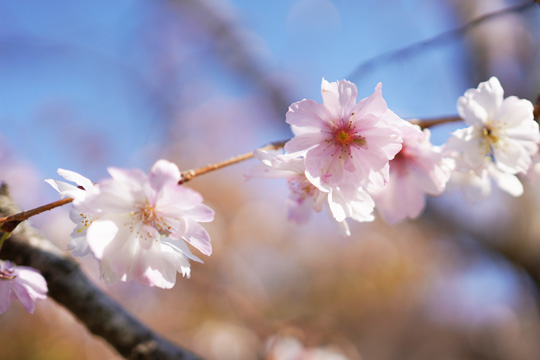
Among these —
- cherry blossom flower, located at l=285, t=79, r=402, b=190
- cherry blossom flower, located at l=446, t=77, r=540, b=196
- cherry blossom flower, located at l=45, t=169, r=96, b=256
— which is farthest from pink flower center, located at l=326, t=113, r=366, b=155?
cherry blossom flower, located at l=45, t=169, r=96, b=256

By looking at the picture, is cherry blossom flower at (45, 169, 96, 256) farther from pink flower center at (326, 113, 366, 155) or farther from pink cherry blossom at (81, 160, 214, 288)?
pink flower center at (326, 113, 366, 155)

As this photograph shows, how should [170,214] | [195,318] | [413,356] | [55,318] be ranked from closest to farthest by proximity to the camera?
[170,214]
[55,318]
[195,318]
[413,356]

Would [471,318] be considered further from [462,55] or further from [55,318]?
[55,318]

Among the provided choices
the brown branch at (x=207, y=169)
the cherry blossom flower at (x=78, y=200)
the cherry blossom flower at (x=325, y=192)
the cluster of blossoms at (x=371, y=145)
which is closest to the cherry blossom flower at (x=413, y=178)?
the cluster of blossoms at (x=371, y=145)

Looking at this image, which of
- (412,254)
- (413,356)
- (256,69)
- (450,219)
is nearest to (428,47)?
(450,219)

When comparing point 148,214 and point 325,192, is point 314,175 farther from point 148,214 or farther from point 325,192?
point 148,214

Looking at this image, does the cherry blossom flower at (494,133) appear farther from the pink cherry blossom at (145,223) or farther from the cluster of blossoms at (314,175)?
the pink cherry blossom at (145,223)
